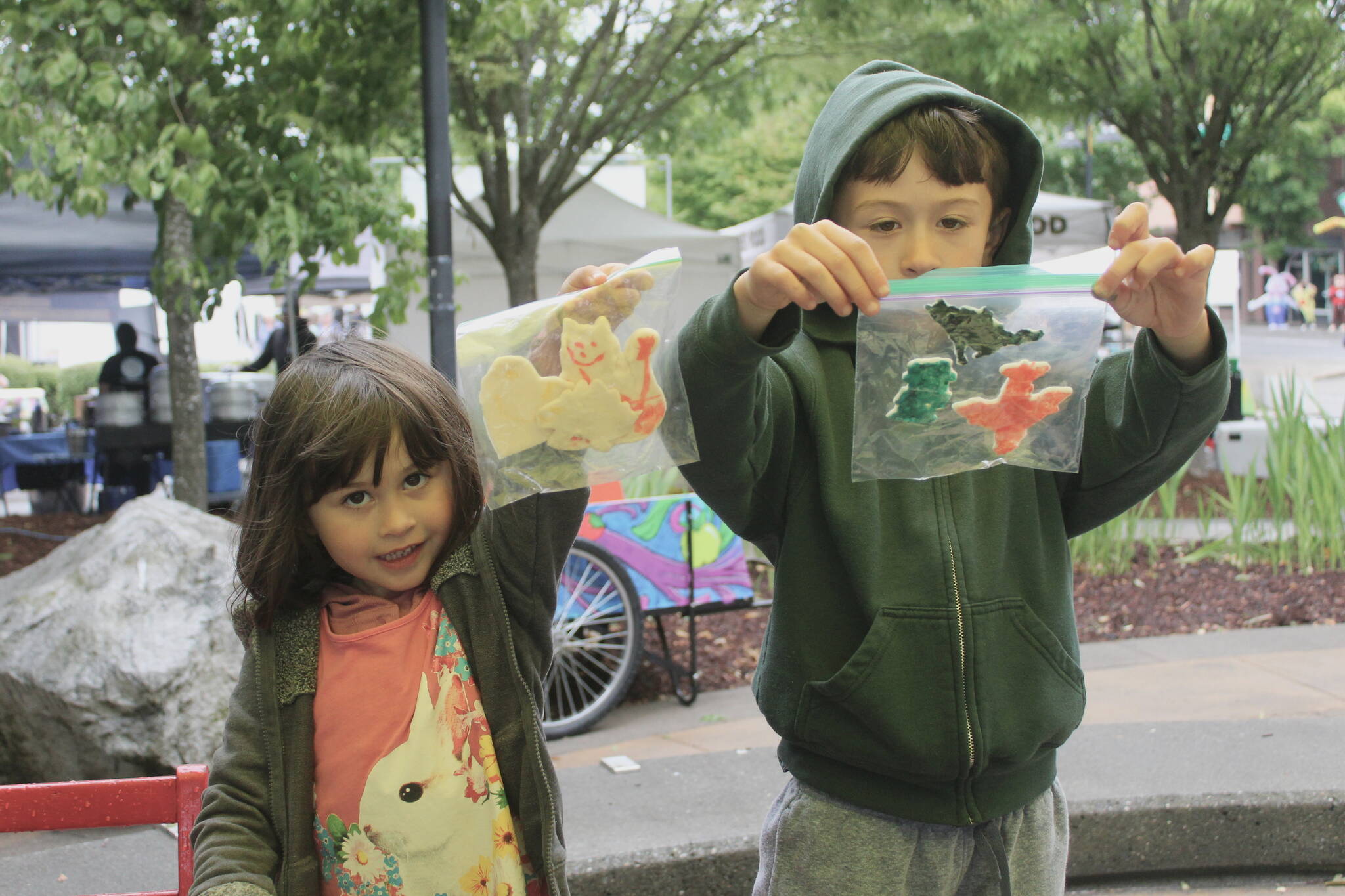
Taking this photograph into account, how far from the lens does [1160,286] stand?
1.45m

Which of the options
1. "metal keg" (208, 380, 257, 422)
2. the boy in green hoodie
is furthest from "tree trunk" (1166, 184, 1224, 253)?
the boy in green hoodie

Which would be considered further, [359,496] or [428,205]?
[428,205]

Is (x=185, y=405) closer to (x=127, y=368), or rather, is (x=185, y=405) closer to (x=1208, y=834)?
(x=127, y=368)

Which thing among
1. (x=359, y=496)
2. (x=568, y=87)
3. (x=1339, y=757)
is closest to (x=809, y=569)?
(x=359, y=496)

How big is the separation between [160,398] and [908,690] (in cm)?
938

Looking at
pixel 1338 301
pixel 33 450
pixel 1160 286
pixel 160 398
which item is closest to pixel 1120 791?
pixel 1160 286

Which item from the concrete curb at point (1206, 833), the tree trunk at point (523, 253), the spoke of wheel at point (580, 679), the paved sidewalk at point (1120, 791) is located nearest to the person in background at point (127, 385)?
the tree trunk at point (523, 253)

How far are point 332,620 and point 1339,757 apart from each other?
3.19 meters

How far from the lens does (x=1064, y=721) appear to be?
1.68 metres

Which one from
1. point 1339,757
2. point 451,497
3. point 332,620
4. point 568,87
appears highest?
point 568,87

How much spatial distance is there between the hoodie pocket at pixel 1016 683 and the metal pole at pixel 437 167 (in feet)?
12.2

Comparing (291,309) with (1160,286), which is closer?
(1160,286)

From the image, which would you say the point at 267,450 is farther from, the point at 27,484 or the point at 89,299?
the point at 89,299

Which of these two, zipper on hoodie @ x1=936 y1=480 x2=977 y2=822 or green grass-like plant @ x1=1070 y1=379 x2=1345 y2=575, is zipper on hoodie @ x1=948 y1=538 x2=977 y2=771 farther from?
A: green grass-like plant @ x1=1070 y1=379 x2=1345 y2=575
